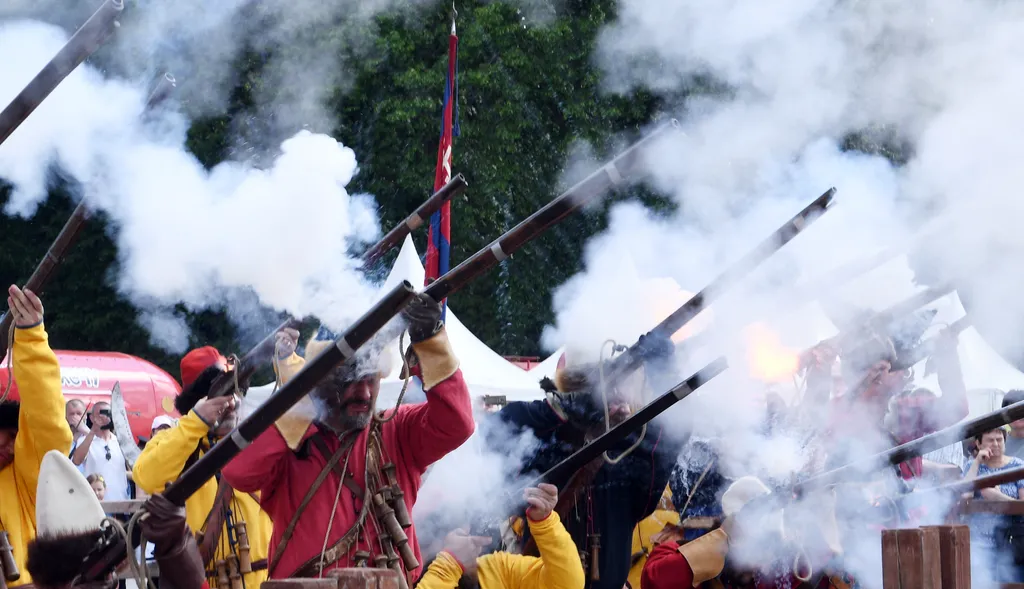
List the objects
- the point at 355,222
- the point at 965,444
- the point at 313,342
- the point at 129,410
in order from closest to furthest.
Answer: the point at 313,342, the point at 355,222, the point at 965,444, the point at 129,410

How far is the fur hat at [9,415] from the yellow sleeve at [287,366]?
992 millimetres

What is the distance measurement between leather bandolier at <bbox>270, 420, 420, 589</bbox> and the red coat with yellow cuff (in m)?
0.02

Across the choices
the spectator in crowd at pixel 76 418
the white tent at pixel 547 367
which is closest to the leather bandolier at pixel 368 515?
the white tent at pixel 547 367

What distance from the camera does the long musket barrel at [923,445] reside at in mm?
4387

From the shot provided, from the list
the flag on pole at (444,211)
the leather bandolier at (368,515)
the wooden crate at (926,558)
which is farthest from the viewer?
the flag on pole at (444,211)

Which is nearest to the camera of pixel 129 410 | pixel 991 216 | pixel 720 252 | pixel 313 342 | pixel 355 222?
pixel 313 342

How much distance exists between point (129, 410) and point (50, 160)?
8.15 m

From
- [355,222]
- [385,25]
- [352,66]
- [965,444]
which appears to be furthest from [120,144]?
[385,25]

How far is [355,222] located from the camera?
4.90 meters

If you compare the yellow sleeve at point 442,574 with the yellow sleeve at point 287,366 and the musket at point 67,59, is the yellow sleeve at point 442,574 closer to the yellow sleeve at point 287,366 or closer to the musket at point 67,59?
the yellow sleeve at point 287,366

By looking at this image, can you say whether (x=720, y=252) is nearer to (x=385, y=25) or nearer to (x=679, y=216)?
(x=679, y=216)

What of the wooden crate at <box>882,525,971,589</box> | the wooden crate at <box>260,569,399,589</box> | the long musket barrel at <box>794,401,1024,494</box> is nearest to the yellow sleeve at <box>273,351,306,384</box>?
the wooden crate at <box>260,569,399,589</box>

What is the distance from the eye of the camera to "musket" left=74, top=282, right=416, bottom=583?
312 cm

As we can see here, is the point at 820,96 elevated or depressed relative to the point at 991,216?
elevated
